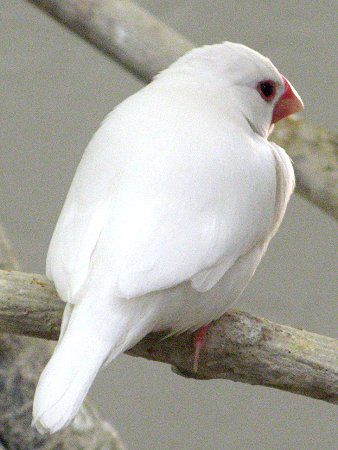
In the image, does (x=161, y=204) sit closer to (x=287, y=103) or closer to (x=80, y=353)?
(x=80, y=353)

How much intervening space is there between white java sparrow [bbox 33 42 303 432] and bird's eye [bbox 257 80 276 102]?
0.15 metres

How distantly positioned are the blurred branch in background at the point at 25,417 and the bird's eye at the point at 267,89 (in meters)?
0.96

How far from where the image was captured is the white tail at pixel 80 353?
1.85m

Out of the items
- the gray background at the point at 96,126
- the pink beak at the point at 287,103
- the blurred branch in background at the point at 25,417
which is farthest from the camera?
the gray background at the point at 96,126

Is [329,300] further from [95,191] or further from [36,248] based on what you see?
[95,191]

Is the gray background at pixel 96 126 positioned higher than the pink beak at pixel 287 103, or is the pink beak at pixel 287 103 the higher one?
the pink beak at pixel 287 103

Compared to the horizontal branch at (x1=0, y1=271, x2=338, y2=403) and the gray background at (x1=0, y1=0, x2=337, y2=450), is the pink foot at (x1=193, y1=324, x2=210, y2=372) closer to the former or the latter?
the horizontal branch at (x1=0, y1=271, x2=338, y2=403)

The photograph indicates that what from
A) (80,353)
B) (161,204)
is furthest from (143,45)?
(80,353)

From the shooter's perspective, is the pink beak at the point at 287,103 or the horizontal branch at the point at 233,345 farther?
the pink beak at the point at 287,103

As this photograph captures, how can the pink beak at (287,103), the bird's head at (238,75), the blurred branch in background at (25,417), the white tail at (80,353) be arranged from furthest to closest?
the blurred branch in background at (25,417) < the pink beak at (287,103) < the bird's head at (238,75) < the white tail at (80,353)

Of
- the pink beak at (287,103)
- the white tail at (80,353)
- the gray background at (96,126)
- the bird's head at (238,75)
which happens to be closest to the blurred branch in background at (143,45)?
the pink beak at (287,103)

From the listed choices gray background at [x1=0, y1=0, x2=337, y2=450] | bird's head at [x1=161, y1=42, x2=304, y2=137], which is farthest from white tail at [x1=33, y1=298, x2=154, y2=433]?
gray background at [x1=0, y1=0, x2=337, y2=450]

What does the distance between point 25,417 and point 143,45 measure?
3.74ft

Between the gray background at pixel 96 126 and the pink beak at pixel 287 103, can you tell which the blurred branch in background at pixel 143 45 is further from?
the gray background at pixel 96 126
